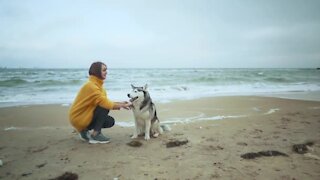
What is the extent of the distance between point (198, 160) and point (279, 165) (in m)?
1.12

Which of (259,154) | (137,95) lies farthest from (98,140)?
(259,154)

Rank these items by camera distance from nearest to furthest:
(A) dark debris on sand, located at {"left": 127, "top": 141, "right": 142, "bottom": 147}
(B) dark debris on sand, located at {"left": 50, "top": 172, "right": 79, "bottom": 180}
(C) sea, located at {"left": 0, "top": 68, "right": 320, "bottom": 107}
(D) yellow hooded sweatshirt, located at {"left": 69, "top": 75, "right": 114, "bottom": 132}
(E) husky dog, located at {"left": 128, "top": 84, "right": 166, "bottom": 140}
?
(B) dark debris on sand, located at {"left": 50, "top": 172, "right": 79, "bottom": 180}, (D) yellow hooded sweatshirt, located at {"left": 69, "top": 75, "right": 114, "bottom": 132}, (A) dark debris on sand, located at {"left": 127, "top": 141, "right": 142, "bottom": 147}, (E) husky dog, located at {"left": 128, "top": 84, "right": 166, "bottom": 140}, (C) sea, located at {"left": 0, "top": 68, "right": 320, "bottom": 107}

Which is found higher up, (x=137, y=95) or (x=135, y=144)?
(x=137, y=95)

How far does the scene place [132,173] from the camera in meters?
3.26

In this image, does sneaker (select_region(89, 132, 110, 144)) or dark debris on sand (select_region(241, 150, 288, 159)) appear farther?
sneaker (select_region(89, 132, 110, 144))

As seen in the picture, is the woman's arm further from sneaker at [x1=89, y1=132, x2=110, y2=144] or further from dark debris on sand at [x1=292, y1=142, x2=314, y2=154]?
dark debris on sand at [x1=292, y1=142, x2=314, y2=154]

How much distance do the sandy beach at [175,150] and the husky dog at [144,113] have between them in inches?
7.9

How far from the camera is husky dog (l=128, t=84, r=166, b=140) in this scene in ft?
15.6

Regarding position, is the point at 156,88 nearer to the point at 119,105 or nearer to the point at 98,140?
the point at 98,140

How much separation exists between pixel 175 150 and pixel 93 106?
1.76 metres

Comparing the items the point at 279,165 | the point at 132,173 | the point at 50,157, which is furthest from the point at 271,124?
the point at 50,157

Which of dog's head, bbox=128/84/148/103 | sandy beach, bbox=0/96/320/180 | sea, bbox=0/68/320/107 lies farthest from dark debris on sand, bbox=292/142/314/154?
sea, bbox=0/68/320/107

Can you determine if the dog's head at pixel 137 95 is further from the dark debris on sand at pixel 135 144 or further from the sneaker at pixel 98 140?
the sneaker at pixel 98 140

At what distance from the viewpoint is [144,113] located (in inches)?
191
